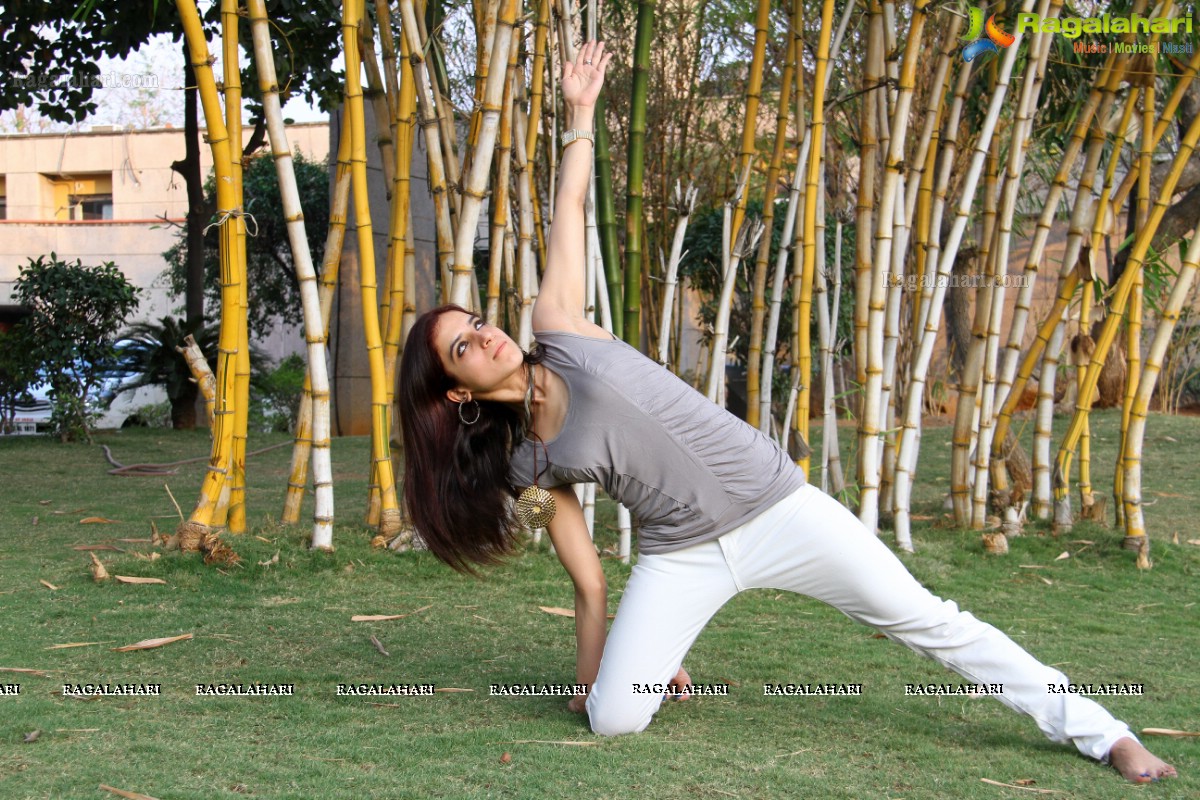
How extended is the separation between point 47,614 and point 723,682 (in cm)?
146

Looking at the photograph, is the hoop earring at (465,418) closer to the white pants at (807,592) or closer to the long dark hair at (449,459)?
the long dark hair at (449,459)

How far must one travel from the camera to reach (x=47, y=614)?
7.55ft

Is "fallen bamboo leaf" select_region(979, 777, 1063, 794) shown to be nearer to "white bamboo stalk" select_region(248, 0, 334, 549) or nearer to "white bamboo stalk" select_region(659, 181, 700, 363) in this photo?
"white bamboo stalk" select_region(659, 181, 700, 363)

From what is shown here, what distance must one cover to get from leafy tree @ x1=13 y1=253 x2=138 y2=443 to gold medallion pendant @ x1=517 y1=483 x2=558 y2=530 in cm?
470

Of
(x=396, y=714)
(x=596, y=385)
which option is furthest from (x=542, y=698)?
(x=596, y=385)

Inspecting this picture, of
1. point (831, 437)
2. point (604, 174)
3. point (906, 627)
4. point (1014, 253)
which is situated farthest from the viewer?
point (1014, 253)

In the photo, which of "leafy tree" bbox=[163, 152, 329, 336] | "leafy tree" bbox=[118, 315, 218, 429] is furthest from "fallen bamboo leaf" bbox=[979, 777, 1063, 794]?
"leafy tree" bbox=[163, 152, 329, 336]

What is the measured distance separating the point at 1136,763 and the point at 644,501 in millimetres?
812

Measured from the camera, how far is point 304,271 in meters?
2.62

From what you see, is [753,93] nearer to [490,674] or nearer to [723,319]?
[723,319]

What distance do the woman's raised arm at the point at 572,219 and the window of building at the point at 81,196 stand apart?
14356 mm

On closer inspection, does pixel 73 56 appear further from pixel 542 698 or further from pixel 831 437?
pixel 542 698

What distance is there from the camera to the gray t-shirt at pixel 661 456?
1721 mm

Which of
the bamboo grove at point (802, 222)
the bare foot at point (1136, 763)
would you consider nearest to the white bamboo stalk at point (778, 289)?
the bamboo grove at point (802, 222)
